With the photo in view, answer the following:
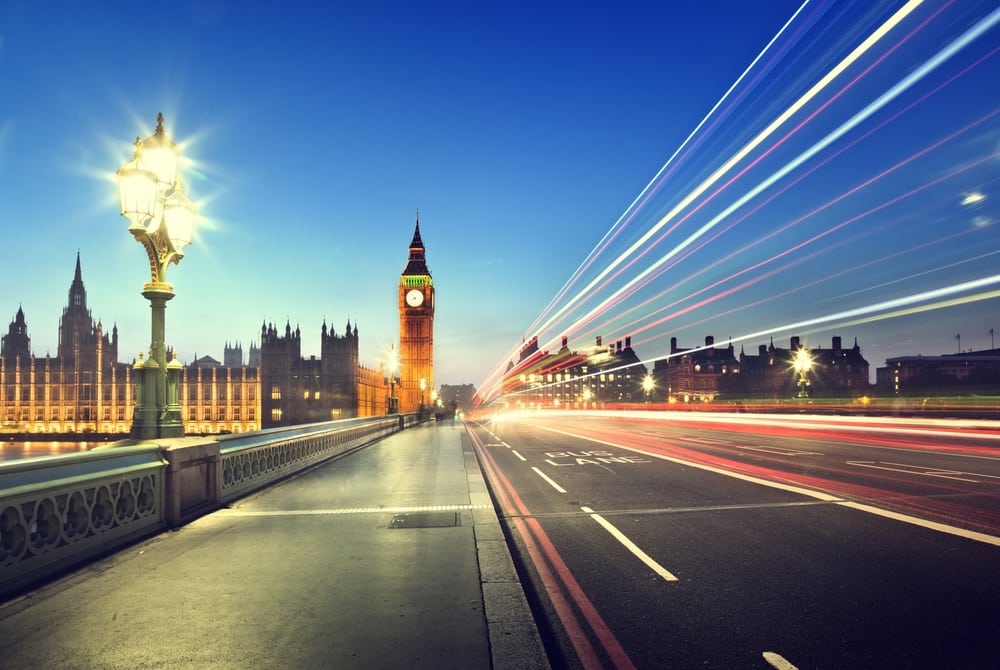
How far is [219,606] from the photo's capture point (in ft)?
16.3

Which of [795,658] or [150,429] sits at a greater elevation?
[150,429]

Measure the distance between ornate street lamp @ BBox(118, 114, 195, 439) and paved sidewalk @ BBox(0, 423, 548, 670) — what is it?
1776mm

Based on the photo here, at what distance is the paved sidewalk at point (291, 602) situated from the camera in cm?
404

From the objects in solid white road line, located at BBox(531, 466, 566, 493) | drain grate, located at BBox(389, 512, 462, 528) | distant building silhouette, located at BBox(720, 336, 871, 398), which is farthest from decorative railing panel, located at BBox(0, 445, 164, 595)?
distant building silhouette, located at BBox(720, 336, 871, 398)

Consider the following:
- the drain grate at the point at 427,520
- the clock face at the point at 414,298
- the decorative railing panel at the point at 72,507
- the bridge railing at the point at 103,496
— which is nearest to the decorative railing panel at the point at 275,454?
the bridge railing at the point at 103,496

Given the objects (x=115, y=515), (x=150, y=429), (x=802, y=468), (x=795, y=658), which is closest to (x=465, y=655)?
(x=795, y=658)

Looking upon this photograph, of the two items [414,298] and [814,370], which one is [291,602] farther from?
[814,370]

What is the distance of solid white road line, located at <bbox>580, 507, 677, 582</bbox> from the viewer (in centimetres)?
582

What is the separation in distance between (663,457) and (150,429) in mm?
13043

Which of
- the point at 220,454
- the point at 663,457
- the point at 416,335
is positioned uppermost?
the point at 416,335

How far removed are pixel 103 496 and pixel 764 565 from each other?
7435 mm

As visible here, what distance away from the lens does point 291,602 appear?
5031 millimetres

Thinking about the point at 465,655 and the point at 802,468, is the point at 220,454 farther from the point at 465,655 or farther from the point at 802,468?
the point at 802,468

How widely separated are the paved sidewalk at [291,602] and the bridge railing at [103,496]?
0.27 metres
